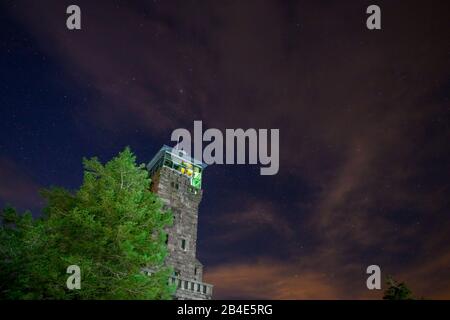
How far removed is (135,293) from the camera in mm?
19109

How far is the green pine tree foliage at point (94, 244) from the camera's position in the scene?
16.5m

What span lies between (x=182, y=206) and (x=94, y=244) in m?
25.7

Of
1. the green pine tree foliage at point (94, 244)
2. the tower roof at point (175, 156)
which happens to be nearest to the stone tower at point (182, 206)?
the tower roof at point (175, 156)

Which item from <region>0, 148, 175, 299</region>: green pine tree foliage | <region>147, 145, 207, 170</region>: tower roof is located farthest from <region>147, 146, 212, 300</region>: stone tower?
<region>0, 148, 175, 299</region>: green pine tree foliage

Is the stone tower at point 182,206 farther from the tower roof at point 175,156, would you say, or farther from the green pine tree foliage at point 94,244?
the green pine tree foliage at point 94,244

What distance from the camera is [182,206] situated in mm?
45094

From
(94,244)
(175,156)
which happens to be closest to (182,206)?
(175,156)

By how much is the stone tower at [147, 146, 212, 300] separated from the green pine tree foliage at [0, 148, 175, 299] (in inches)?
610

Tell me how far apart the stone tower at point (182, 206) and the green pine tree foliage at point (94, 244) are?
1548 centimetres

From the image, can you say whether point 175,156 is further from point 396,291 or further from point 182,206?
point 396,291

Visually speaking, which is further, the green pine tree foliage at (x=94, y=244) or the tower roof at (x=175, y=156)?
the tower roof at (x=175, y=156)
